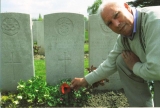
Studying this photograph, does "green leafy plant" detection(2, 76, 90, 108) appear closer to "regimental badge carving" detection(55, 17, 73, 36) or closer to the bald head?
"regimental badge carving" detection(55, 17, 73, 36)

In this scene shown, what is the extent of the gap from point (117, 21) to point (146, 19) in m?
0.28

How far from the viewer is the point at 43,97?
3.92 meters

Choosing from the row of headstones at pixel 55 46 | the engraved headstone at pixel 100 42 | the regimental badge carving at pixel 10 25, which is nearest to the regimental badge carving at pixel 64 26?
the row of headstones at pixel 55 46

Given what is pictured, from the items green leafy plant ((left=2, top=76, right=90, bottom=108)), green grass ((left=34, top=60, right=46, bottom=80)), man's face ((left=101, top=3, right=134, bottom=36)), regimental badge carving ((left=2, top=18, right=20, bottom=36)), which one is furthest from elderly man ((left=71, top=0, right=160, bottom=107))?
green grass ((left=34, top=60, right=46, bottom=80))

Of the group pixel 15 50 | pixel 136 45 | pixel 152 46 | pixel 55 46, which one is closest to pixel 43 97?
pixel 55 46

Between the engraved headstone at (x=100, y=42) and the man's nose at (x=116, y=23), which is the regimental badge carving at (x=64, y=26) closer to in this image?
the engraved headstone at (x=100, y=42)

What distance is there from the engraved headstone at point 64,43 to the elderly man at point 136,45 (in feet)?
5.87

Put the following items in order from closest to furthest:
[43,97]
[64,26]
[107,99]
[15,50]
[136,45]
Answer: [136,45] < [43,97] < [107,99] < [64,26] < [15,50]

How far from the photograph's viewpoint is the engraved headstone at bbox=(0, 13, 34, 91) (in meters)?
4.49

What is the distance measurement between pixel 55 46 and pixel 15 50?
833 millimetres

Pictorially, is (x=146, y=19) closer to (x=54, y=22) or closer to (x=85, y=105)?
(x=85, y=105)

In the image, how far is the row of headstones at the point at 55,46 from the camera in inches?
176

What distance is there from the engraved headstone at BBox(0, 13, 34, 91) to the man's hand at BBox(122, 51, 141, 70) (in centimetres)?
251

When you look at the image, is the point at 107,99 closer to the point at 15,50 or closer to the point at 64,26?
the point at 64,26
